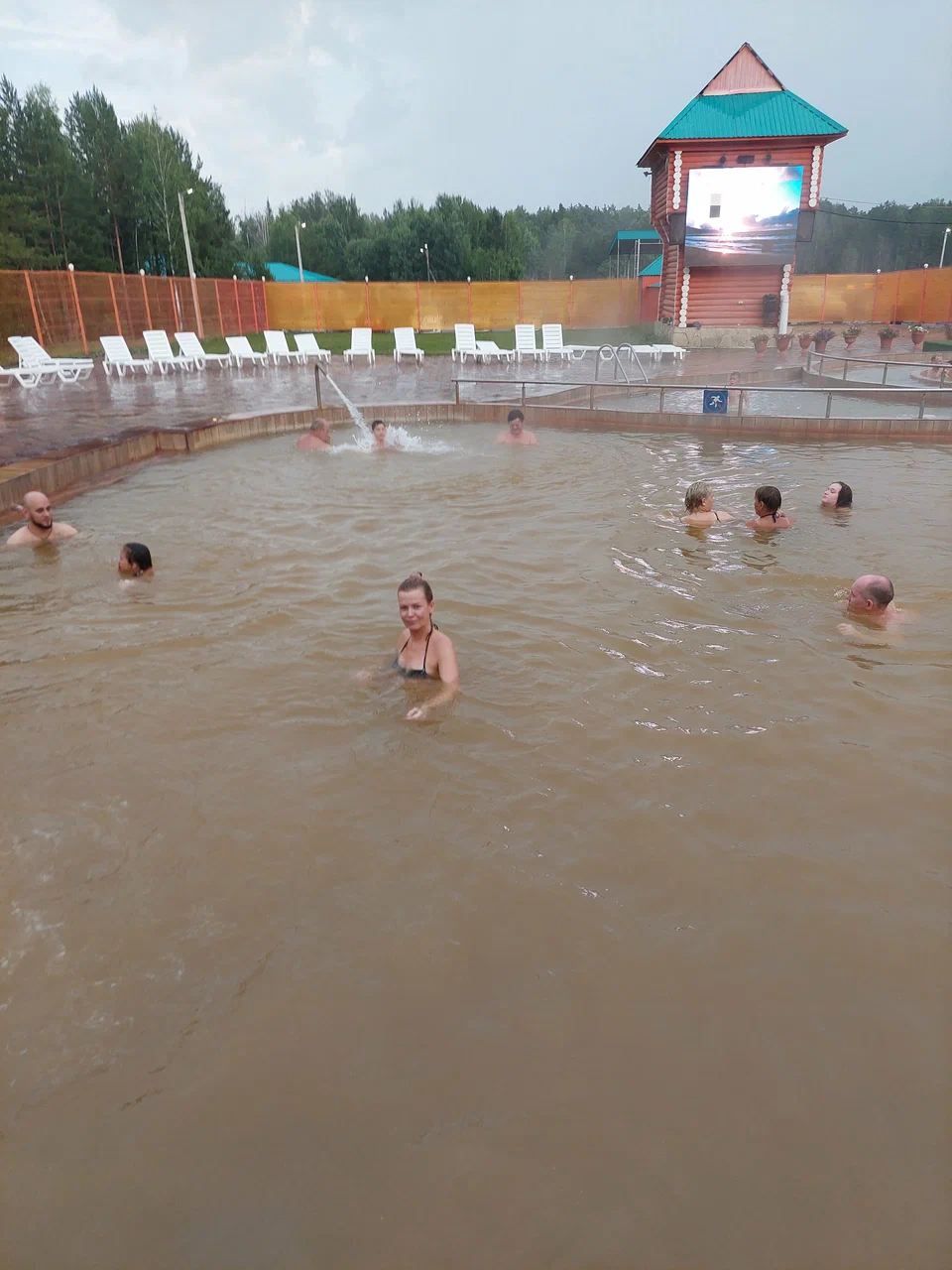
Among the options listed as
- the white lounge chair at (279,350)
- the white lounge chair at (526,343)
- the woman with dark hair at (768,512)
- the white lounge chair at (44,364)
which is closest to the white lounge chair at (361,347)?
the white lounge chair at (279,350)

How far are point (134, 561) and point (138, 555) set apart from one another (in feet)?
0.19

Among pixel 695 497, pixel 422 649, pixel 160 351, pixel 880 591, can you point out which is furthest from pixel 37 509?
pixel 160 351

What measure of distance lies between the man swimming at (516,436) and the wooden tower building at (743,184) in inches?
689

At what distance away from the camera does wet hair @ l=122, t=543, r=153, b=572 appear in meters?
6.54

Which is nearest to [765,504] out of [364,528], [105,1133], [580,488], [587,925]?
[580,488]

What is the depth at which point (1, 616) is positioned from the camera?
6.12 metres

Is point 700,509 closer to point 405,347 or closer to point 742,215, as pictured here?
point 405,347

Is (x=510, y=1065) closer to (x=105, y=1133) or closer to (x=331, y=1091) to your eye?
(x=331, y=1091)

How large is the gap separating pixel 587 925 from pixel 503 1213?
1.08 meters

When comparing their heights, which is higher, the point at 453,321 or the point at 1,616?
the point at 453,321

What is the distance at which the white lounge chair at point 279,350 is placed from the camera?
968 inches

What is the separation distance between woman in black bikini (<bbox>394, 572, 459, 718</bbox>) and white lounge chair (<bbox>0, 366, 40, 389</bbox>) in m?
16.3

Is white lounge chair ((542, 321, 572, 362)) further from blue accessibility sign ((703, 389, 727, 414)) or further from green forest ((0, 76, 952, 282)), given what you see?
green forest ((0, 76, 952, 282))

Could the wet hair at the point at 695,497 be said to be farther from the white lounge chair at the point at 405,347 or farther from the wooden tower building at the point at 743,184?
the wooden tower building at the point at 743,184
